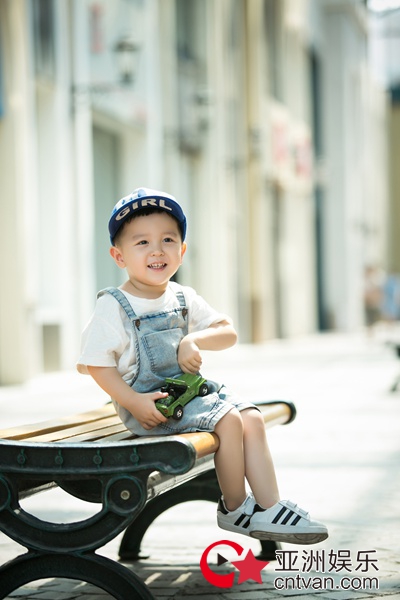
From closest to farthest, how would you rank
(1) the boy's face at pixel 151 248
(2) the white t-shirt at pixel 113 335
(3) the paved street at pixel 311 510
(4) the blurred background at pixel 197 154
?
(2) the white t-shirt at pixel 113 335
(1) the boy's face at pixel 151 248
(3) the paved street at pixel 311 510
(4) the blurred background at pixel 197 154

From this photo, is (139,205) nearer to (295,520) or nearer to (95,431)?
(95,431)

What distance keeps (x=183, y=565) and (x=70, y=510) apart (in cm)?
125

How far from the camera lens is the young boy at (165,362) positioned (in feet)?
11.2

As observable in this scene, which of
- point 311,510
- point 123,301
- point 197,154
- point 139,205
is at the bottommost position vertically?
point 311,510

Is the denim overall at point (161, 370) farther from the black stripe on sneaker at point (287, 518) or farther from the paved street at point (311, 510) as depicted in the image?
the paved street at point (311, 510)

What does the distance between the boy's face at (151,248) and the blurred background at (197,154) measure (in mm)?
8576

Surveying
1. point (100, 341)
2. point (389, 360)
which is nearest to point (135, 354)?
point (100, 341)

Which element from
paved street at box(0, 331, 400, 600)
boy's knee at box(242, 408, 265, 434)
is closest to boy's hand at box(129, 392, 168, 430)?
boy's knee at box(242, 408, 265, 434)

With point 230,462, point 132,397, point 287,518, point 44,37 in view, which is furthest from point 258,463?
point 44,37

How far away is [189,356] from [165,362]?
3.5 inches

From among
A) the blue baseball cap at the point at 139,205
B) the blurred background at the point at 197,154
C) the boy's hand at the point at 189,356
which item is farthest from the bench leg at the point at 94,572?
the blurred background at the point at 197,154

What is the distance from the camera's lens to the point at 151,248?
3.64m

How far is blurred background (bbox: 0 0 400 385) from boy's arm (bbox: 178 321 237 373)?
8504mm

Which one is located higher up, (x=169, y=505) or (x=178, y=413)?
(x=178, y=413)
